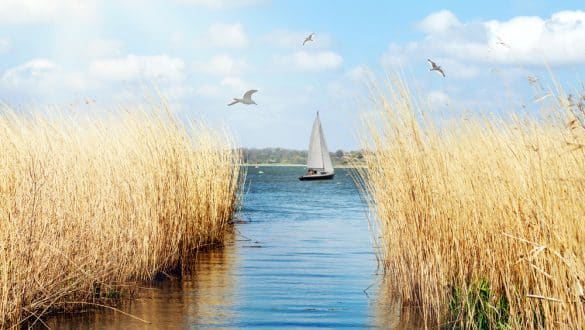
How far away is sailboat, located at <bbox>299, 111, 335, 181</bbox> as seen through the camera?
157ft

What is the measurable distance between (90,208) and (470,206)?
3.76 meters

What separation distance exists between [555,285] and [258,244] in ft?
31.6

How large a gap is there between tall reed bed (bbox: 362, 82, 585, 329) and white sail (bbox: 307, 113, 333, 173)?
130ft

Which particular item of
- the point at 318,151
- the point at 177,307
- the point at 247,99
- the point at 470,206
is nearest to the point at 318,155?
the point at 318,151

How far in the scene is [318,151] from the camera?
161ft

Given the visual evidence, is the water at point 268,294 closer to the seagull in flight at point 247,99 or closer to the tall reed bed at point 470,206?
the tall reed bed at point 470,206

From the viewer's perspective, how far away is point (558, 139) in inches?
220

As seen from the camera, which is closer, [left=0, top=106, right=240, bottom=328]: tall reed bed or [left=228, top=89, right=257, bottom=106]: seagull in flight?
[left=0, top=106, right=240, bottom=328]: tall reed bed

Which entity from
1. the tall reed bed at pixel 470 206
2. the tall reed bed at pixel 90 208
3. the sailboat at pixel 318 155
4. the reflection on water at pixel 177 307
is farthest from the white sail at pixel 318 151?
the tall reed bed at pixel 470 206

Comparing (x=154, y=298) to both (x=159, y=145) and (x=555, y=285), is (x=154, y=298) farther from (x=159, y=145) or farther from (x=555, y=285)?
(x=555, y=285)

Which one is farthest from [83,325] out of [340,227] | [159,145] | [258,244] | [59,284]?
[340,227]

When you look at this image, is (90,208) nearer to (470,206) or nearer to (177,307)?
(177,307)

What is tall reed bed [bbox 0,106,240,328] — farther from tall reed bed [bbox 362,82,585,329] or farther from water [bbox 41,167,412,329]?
tall reed bed [bbox 362,82,585,329]

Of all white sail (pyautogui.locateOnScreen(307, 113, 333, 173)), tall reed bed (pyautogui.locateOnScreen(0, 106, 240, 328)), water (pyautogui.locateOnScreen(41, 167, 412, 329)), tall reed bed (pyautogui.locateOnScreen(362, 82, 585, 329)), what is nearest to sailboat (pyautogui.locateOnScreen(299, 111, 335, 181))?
white sail (pyautogui.locateOnScreen(307, 113, 333, 173))
